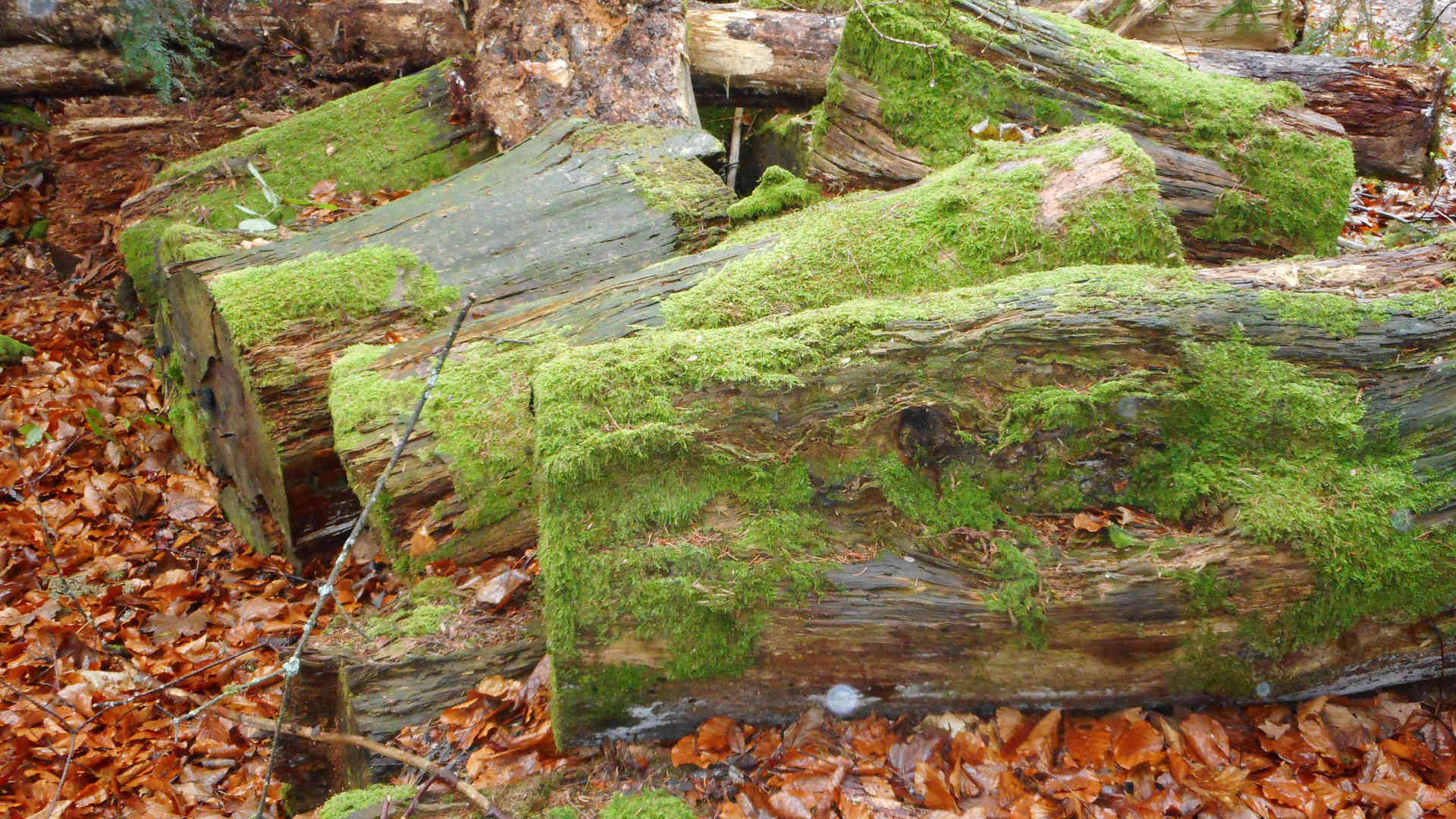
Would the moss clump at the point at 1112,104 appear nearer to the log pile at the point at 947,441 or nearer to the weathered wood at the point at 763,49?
the log pile at the point at 947,441

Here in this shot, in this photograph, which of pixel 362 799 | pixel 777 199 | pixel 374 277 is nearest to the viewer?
pixel 362 799

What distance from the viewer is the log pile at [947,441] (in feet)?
8.94

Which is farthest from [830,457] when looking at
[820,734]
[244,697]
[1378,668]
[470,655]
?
[244,697]

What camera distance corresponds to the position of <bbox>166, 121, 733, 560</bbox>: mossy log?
4.21 meters

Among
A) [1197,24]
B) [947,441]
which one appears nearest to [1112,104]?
[947,441]

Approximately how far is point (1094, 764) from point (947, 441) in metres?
1.12

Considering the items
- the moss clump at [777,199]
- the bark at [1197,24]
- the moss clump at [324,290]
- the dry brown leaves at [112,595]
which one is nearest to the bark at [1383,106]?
the bark at [1197,24]

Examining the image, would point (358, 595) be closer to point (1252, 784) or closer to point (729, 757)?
point (729, 757)

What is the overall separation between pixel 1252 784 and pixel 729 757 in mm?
1624

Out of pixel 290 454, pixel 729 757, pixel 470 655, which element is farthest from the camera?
pixel 290 454

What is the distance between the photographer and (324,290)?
14.3ft

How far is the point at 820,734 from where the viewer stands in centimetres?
285

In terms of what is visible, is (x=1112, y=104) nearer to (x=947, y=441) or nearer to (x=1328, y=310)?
(x=1328, y=310)

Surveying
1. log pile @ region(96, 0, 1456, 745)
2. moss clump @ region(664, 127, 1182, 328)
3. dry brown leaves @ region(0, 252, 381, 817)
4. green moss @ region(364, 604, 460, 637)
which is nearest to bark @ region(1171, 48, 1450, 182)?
log pile @ region(96, 0, 1456, 745)
